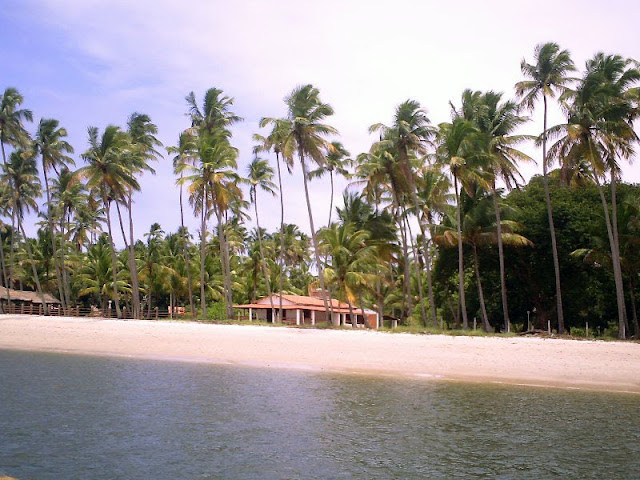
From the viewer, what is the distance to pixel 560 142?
30047mm

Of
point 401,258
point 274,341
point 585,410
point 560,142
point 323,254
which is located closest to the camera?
point 585,410

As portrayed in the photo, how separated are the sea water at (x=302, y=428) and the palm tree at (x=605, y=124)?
539 inches

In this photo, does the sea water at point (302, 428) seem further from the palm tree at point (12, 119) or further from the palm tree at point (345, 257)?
the palm tree at point (12, 119)

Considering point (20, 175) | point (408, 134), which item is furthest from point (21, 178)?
point (408, 134)

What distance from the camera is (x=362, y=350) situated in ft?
80.4

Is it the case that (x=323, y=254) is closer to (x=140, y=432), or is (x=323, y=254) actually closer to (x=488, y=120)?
(x=488, y=120)

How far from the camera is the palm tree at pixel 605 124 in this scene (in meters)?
28.2

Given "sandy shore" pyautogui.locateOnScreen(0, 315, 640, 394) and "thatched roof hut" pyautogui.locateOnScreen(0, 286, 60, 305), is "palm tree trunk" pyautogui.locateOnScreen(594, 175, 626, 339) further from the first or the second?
"thatched roof hut" pyautogui.locateOnScreen(0, 286, 60, 305)

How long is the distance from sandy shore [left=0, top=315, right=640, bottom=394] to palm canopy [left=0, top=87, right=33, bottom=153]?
18.5 meters

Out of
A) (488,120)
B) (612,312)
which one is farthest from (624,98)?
(612,312)

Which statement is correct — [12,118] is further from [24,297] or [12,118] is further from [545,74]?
[545,74]

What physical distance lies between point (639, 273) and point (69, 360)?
96.0 ft

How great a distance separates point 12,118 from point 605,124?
40.1 meters

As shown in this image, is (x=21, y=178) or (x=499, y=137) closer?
(x=499, y=137)
